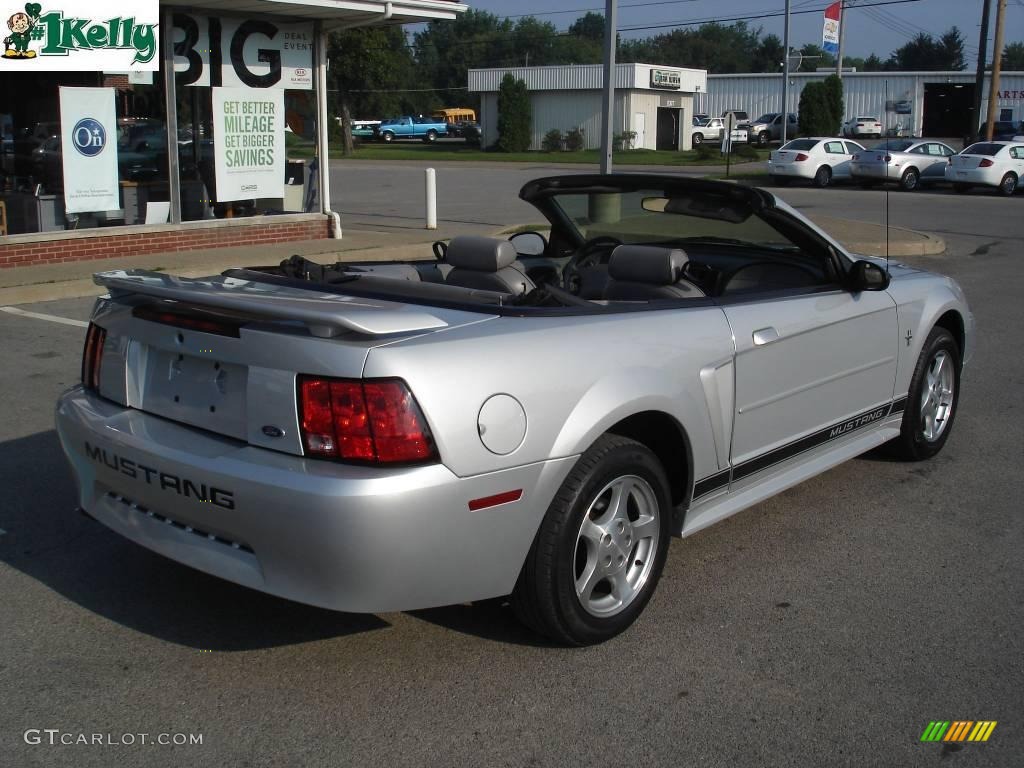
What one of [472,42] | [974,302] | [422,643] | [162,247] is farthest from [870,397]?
[472,42]

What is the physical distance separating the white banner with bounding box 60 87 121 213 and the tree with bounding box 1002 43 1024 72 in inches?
5417

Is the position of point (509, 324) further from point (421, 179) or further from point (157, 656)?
point (421, 179)

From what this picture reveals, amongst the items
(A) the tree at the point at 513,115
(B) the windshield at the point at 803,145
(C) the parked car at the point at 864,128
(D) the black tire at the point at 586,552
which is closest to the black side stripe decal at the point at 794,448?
(D) the black tire at the point at 586,552

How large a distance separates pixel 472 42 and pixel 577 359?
120126 mm

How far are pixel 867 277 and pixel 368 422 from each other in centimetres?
274

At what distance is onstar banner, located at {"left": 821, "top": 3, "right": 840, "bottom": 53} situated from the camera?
132 feet

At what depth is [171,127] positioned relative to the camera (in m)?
14.3

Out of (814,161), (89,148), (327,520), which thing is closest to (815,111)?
(814,161)

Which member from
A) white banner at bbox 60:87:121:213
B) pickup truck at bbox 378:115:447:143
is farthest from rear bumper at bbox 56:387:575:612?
pickup truck at bbox 378:115:447:143

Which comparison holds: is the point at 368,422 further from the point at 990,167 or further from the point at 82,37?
the point at 990,167

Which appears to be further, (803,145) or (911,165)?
(803,145)

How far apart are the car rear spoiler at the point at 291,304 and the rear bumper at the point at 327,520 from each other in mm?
415

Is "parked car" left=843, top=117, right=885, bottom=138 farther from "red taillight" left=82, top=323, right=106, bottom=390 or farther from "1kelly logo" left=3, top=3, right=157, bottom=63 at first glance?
"red taillight" left=82, top=323, right=106, bottom=390

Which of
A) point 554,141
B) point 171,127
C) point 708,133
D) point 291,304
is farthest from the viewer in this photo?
point 708,133
